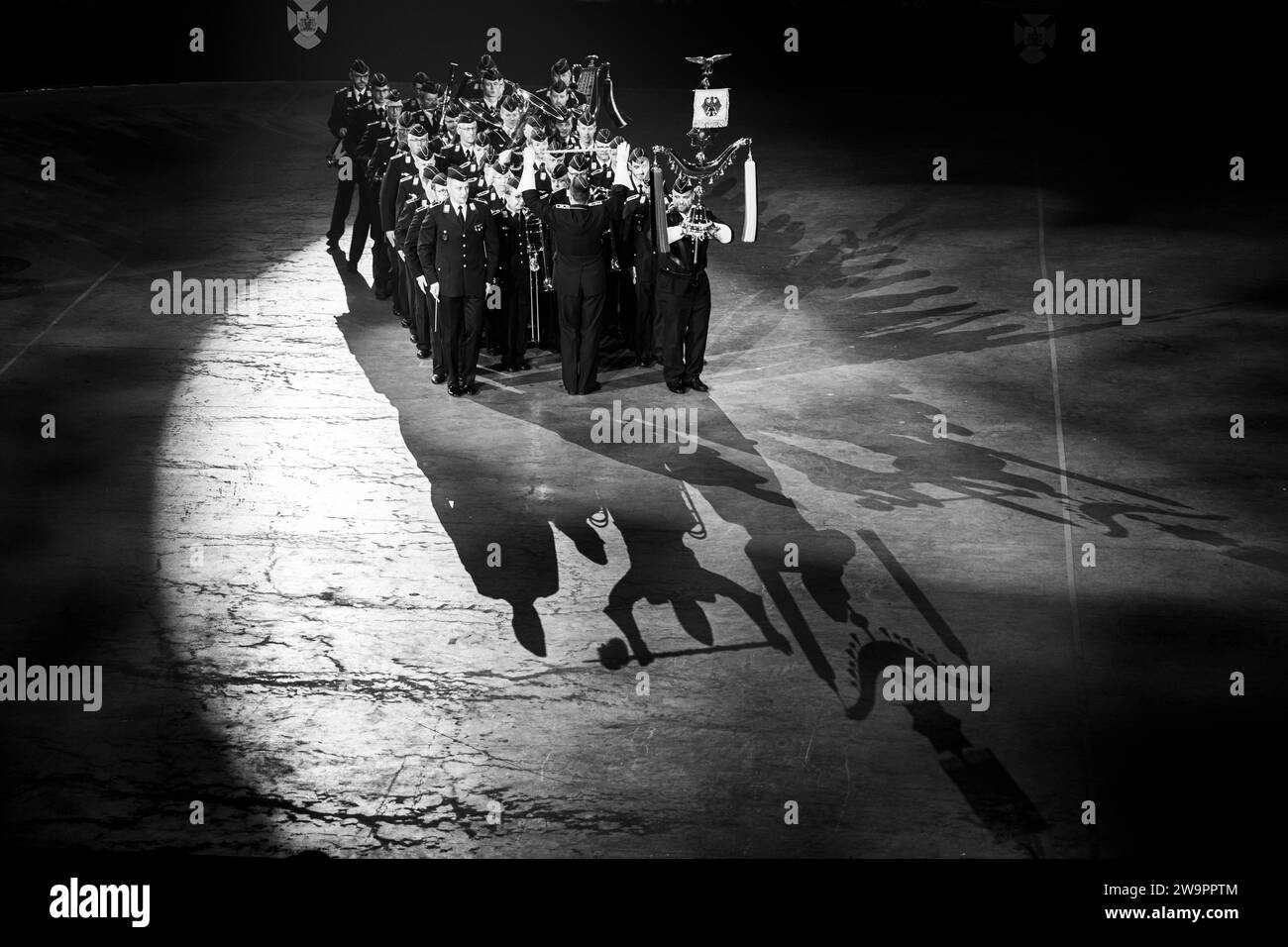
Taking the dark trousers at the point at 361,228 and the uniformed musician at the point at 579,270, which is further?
the dark trousers at the point at 361,228

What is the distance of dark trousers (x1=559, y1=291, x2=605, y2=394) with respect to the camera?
12711mm

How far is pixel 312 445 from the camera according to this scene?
38.8 feet

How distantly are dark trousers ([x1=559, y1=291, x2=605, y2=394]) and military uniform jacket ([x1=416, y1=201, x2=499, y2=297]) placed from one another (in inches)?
31.0

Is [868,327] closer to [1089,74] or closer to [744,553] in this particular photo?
[744,553]

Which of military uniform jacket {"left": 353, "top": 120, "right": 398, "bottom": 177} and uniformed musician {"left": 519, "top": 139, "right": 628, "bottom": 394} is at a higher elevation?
military uniform jacket {"left": 353, "top": 120, "right": 398, "bottom": 177}

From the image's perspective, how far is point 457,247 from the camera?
40.9ft

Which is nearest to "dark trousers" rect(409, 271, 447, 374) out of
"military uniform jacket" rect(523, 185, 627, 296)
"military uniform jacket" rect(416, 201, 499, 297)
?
"military uniform jacket" rect(416, 201, 499, 297)

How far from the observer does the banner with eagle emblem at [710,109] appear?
12.7 metres

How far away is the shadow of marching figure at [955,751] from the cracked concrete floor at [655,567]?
0.08 feet

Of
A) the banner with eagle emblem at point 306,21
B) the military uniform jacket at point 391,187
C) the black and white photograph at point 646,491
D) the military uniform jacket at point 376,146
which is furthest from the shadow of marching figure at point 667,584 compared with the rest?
the banner with eagle emblem at point 306,21

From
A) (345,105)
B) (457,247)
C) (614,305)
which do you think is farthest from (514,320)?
(345,105)

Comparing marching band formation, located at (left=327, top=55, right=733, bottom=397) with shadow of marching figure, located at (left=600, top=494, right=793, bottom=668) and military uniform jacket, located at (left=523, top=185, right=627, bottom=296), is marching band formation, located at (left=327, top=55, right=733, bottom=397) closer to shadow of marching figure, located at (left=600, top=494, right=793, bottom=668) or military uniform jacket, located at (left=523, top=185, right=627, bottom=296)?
military uniform jacket, located at (left=523, top=185, right=627, bottom=296)

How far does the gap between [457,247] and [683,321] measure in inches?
82.5

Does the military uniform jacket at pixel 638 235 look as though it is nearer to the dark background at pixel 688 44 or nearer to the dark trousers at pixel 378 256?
the dark trousers at pixel 378 256
